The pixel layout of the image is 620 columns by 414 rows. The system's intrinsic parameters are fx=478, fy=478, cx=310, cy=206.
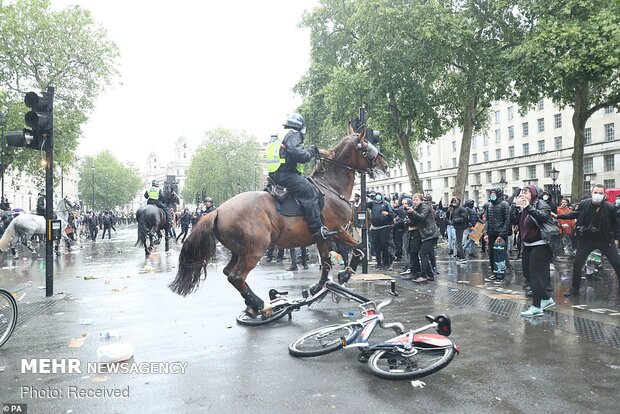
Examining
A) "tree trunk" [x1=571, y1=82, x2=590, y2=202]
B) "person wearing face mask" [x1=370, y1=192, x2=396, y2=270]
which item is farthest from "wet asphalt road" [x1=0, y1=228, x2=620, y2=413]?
"tree trunk" [x1=571, y1=82, x2=590, y2=202]

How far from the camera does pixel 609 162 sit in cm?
4969

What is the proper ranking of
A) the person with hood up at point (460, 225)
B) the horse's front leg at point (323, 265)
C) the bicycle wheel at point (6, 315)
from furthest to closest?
the person with hood up at point (460, 225) → the horse's front leg at point (323, 265) → the bicycle wheel at point (6, 315)

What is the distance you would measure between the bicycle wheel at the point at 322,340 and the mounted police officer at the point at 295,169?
200 cm

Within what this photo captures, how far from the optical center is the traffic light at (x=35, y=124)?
8695 millimetres

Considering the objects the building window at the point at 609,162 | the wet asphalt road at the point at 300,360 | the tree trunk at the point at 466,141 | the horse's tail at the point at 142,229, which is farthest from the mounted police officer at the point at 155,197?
the building window at the point at 609,162

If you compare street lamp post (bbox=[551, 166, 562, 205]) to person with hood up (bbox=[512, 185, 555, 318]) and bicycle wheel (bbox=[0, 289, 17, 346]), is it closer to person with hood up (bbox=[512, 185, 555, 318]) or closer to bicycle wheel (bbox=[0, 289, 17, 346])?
person with hood up (bbox=[512, 185, 555, 318])

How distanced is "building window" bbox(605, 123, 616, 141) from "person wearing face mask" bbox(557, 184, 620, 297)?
48.5m

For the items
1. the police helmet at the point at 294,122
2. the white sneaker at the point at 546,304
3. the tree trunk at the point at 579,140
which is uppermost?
the tree trunk at the point at 579,140

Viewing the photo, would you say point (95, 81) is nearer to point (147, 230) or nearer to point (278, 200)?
point (147, 230)

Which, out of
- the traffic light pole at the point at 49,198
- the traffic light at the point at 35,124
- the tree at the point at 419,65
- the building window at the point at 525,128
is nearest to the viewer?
the traffic light at the point at 35,124

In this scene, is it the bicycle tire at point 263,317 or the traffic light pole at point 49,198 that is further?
the traffic light pole at point 49,198

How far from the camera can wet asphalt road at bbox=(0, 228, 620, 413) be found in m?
3.98

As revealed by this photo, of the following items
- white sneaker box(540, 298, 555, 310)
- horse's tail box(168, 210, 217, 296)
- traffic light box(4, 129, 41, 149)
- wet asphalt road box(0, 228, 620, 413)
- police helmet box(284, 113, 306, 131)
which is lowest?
wet asphalt road box(0, 228, 620, 413)

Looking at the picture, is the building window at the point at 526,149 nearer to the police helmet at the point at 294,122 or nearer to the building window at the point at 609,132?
the building window at the point at 609,132
